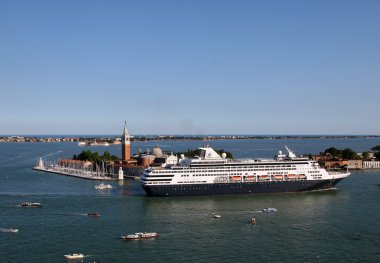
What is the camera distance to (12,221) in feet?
127

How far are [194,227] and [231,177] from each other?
17473 millimetres

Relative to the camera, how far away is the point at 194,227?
119 feet

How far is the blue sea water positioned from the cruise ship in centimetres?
143

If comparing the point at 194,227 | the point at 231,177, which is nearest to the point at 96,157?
the point at 231,177

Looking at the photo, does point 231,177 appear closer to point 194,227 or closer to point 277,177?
point 277,177

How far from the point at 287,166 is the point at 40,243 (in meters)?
31.2

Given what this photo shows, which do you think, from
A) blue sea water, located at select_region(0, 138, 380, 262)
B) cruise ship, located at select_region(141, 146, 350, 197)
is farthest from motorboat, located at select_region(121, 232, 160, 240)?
cruise ship, located at select_region(141, 146, 350, 197)

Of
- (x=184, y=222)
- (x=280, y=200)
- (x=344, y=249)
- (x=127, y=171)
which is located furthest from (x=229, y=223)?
(x=127, y=171)

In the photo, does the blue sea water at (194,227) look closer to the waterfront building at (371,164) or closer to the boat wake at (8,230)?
the boat wake at (8,230)

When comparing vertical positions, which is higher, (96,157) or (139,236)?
(96,157)

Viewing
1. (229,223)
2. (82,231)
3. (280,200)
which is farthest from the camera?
(280,200)

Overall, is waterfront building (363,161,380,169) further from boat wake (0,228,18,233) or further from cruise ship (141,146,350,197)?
boat wake (0,228,18,233)

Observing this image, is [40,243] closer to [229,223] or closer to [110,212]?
[110,212]

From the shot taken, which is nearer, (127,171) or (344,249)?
(344,249)
